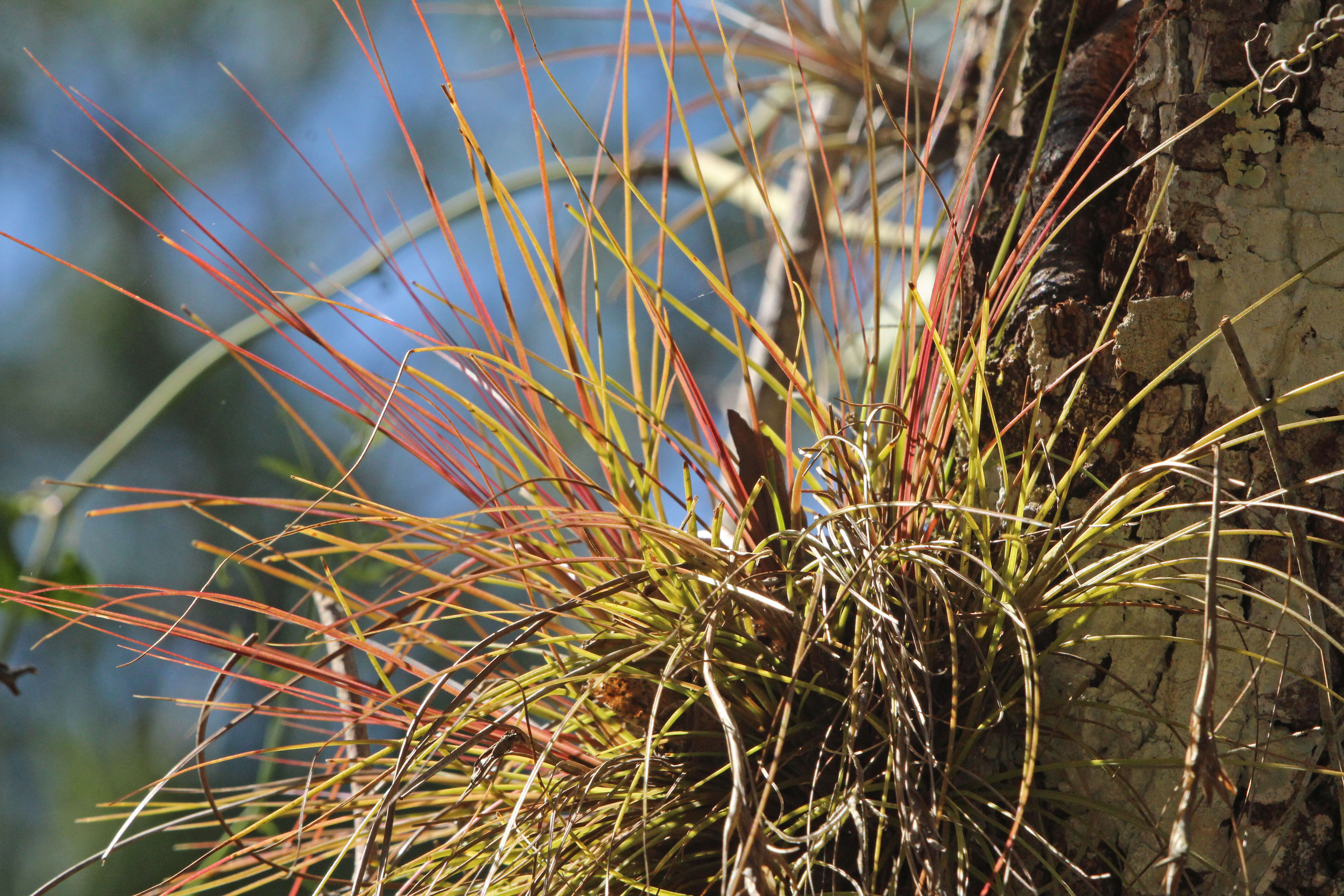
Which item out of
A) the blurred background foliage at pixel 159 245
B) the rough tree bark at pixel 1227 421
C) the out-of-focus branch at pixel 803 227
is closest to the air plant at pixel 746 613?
the rough tree bark at pixel 1227 421

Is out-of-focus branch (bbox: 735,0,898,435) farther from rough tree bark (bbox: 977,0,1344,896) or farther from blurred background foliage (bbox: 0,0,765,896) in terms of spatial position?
blurred background foliage (bbox: 0,0,765,896)

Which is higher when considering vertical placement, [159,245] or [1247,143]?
[159,245]

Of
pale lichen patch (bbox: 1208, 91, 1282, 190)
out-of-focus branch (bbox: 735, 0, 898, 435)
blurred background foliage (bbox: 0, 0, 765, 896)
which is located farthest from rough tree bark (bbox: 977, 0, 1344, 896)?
blurred background foliage (bbox: 0, 0, 765, 896)

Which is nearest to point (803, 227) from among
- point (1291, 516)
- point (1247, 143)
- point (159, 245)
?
point (1247, 143)

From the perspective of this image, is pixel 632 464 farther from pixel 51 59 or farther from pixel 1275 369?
pixel 51 59

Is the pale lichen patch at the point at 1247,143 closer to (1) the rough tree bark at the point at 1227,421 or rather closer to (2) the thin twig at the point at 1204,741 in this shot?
(1) the rough tree bark at the point at 1227,421

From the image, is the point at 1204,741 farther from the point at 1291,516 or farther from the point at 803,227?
the point at 803,227
